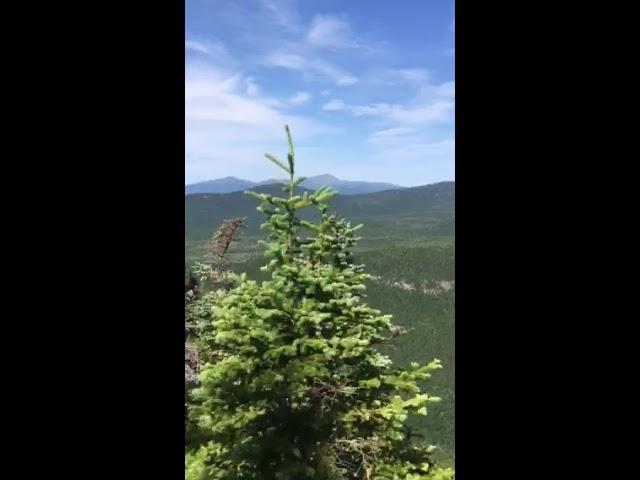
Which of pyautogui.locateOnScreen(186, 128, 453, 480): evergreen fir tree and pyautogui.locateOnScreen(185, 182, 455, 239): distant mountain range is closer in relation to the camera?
pyautogui.locateOnScreen(186, 128, 453, 480): evergreen fir tree

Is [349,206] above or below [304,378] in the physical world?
above

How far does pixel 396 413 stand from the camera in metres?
2.84

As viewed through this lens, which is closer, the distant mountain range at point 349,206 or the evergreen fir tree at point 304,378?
the evergreen fir tree at point 304,378

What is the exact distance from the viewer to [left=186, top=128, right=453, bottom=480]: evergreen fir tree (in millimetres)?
2807

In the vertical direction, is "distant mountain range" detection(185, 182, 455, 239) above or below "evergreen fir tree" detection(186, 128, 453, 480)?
above

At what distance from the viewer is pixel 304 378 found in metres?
2.89

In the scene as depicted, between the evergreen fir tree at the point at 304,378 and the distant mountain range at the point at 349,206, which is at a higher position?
the distant mountain range at the point at 349,206

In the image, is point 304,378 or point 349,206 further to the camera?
point 349,206

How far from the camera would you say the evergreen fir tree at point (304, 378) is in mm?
2807
